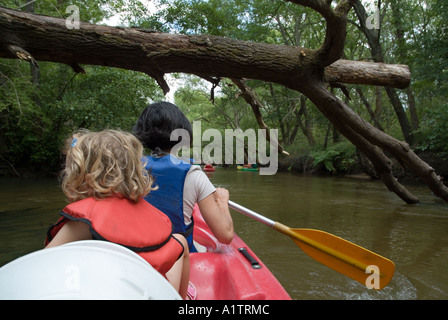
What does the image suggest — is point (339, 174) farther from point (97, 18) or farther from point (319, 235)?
point (319, 235)

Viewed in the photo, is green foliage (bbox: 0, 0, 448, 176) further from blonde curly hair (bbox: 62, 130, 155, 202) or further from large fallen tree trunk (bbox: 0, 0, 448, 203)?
blonde curly hair (bbox: 62, 130, 155, 202)

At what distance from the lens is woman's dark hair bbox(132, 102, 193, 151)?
5.25 ft

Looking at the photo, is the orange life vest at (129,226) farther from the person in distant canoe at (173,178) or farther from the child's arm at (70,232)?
the person in distant canoe at (173,178)

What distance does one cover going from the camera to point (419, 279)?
8.80 feet

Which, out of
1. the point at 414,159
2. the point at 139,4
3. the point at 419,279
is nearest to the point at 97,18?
the point at 139,4

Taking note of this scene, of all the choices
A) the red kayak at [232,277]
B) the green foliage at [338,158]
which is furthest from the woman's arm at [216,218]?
the green foliage at [338,158]

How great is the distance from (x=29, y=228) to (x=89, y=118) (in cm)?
532

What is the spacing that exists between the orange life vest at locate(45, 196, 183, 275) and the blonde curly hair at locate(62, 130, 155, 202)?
42 mm

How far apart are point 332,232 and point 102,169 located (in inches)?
143

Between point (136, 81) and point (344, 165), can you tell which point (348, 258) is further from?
point (344, 165)

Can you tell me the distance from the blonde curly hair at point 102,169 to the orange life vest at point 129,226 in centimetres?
4

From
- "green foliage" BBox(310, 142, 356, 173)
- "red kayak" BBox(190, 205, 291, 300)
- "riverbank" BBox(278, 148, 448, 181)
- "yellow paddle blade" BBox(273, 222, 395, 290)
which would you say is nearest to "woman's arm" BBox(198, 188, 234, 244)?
"red kayak" BBox(190, 205, 291, 300)

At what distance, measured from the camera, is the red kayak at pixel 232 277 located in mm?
1605

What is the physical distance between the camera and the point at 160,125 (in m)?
1.60
